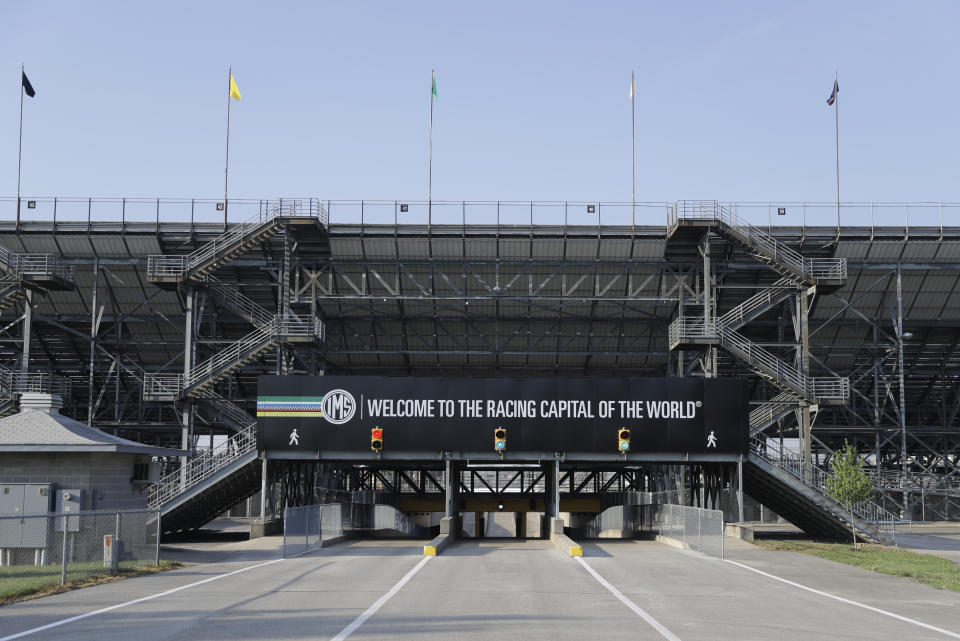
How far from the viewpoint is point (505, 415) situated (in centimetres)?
4262

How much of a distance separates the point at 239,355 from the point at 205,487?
8.73 m

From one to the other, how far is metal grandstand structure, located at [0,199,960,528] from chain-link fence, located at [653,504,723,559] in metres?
11.5

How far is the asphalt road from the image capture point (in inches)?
595

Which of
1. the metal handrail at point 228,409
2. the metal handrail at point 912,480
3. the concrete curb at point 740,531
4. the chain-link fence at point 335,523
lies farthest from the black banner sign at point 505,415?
the metal handrail at point 912,480

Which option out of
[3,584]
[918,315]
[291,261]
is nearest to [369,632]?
[3,584]

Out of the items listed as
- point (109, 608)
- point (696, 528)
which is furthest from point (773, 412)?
point (109, 608)

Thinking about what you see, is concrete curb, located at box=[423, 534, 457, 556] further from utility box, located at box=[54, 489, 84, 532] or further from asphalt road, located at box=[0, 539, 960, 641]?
utility box, located at box=[54, 489, 84, 532]

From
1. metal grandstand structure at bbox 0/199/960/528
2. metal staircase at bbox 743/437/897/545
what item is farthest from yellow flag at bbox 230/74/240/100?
metal staircase at bbox 743/437/897/545

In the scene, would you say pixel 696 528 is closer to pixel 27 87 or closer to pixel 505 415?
pixel 505 415

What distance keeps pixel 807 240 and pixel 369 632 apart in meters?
46.2

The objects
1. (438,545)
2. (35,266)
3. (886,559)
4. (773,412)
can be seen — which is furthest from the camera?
(35,266)

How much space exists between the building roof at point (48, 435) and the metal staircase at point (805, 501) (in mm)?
25327

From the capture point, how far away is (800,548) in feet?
121

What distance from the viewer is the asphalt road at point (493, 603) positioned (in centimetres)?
1512
